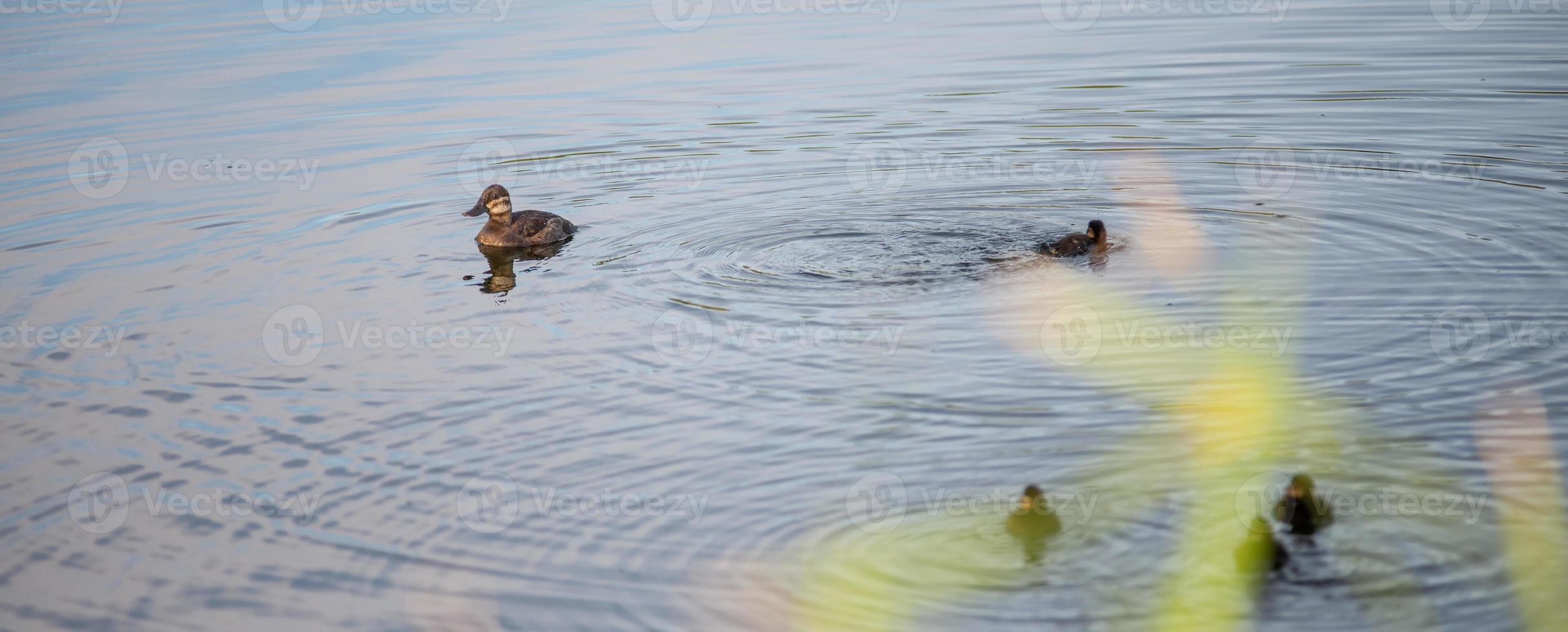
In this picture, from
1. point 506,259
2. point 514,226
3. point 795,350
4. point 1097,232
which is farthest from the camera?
point 514,226

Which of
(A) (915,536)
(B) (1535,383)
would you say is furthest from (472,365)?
(B) (1535,383)

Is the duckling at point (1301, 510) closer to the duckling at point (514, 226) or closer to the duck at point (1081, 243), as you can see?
the duck at point (1081, 243)

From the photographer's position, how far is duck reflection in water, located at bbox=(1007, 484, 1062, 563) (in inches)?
271

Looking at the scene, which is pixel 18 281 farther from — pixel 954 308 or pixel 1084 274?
pixel 1084 274

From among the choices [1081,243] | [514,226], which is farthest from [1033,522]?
[514,226]

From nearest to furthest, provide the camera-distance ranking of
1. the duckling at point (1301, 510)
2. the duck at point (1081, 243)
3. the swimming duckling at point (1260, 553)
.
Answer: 1. the swimming duckling at point (1260, 553)
2. the duckling at point (1301, 510)
3. the duck at point (1081, 243)

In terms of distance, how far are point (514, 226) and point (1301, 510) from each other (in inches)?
365

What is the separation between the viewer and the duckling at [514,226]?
45.5 feet

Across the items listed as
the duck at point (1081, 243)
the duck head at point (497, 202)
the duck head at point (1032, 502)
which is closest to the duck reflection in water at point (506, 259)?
the duck head at point (497, 202)

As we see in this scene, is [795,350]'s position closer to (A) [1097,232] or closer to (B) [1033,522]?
→ (A) [1097,232]

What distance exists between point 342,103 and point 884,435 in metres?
17.4

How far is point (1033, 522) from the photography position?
22.8ft

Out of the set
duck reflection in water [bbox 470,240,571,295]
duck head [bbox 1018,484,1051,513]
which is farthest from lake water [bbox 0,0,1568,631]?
duck head [bbox 1018,484,1051,513]

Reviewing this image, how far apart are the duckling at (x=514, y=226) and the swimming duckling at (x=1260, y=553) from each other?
8.88 m
